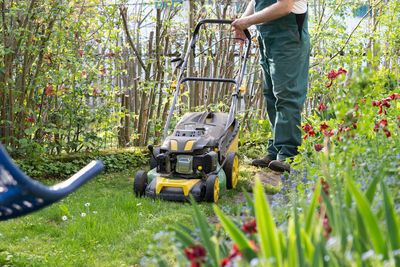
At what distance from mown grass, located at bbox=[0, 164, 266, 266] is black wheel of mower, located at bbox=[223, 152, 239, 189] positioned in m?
0.18

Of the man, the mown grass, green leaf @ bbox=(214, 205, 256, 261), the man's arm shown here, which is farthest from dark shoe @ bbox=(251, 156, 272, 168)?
green leaf @ bbox=(214, 205, 256, 261)

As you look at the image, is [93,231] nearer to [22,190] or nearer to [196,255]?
[22,190]

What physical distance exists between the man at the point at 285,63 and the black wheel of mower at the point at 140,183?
4.33 feet

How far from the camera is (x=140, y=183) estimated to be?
346 cm

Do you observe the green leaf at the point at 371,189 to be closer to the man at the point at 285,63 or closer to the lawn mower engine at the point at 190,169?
the lawn mower engine at the point at 190,169

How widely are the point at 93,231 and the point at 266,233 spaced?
5.93ft

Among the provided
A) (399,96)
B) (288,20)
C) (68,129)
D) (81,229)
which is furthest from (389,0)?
(81,229)

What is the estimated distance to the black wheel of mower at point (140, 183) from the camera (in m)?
3.45

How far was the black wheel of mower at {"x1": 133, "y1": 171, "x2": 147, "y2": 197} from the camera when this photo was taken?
3.45 m

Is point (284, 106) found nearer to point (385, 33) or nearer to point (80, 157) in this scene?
point (80, 157)

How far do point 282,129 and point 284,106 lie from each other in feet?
0.71

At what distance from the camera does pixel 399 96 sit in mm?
2855

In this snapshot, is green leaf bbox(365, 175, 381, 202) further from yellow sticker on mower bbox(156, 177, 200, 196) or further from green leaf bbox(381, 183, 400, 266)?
yellow sticker on mower bbox(156, 177, 200, 196)

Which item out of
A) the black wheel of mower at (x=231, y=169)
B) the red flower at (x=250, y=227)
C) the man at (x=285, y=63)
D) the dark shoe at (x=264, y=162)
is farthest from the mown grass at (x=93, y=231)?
the dark shoe at (x=264, y=162)
